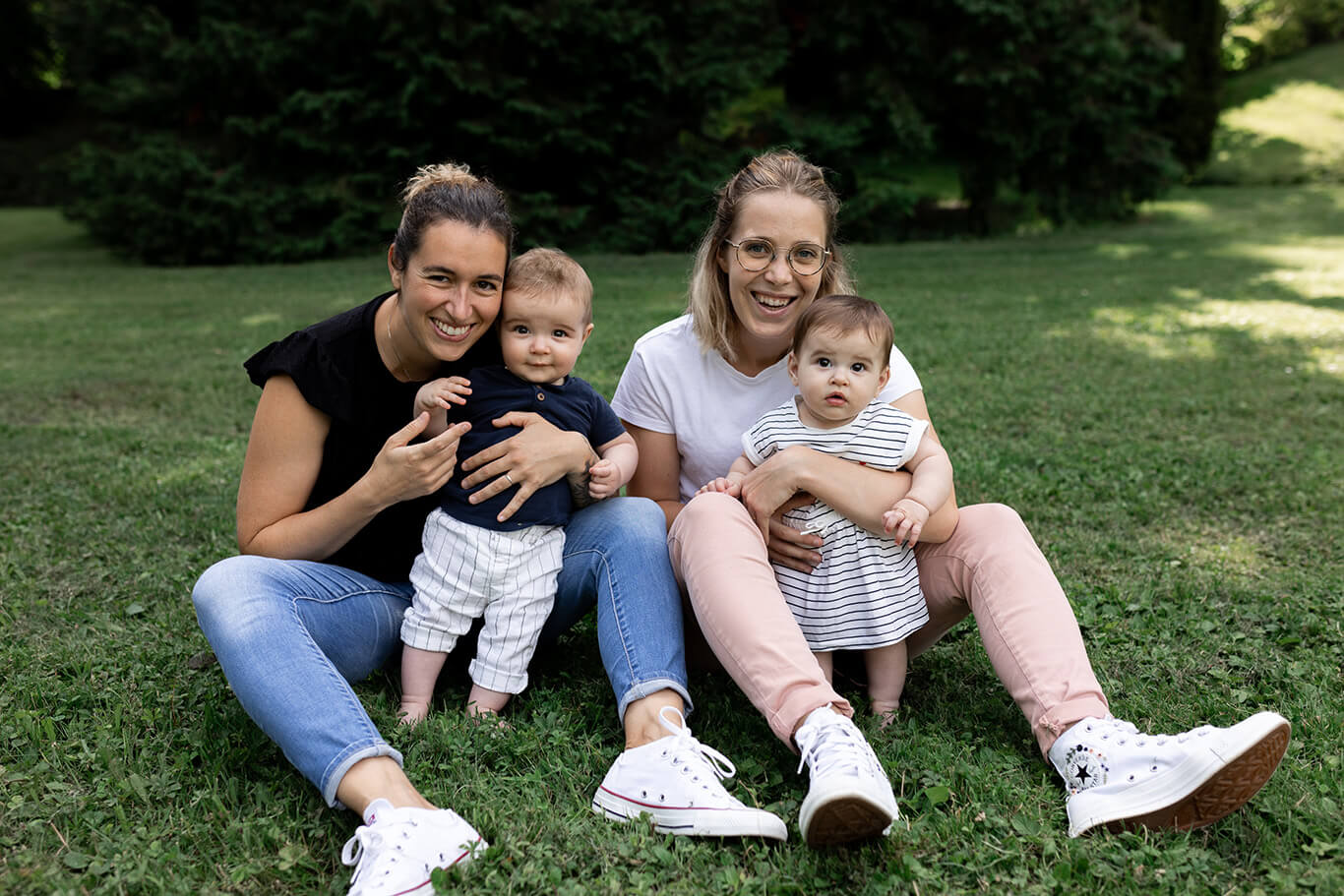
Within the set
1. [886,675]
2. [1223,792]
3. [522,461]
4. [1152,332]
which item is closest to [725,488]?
[522,461]

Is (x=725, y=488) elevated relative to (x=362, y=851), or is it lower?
elevated

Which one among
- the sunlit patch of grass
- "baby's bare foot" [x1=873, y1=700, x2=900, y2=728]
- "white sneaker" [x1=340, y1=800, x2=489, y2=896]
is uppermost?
"white sneaker" [x1=340, y1=800, x2=489, y2=896]

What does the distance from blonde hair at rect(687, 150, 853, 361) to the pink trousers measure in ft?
1.90

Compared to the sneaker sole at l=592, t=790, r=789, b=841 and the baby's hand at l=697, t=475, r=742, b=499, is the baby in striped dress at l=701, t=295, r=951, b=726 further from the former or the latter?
the sneaker sole at l=592, t=790, r=789, b=841

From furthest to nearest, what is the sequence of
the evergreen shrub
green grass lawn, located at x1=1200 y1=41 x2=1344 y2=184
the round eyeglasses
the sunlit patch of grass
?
green grass lawn, located at x1=1200 y1=41 x2=1344 y2=184
the evergreen shrub
the sunlit patch of grass
the round eyeglasses

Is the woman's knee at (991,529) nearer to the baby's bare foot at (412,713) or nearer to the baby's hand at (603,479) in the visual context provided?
the baby's hand at (603,479)

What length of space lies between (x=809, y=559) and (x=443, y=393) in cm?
95

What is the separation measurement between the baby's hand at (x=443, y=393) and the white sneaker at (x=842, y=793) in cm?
111

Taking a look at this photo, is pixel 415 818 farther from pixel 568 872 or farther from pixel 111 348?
pixel 111 348

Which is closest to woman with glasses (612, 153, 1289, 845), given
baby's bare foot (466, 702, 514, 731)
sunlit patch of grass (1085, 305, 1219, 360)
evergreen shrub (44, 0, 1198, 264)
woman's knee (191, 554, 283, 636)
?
baby's bare foot (466, 702, 514, 731)

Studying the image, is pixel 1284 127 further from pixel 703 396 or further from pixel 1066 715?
pixel 1066 715

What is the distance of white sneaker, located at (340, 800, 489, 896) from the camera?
1842 millimetres

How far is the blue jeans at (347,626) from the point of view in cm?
209

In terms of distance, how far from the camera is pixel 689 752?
2.13 meters
